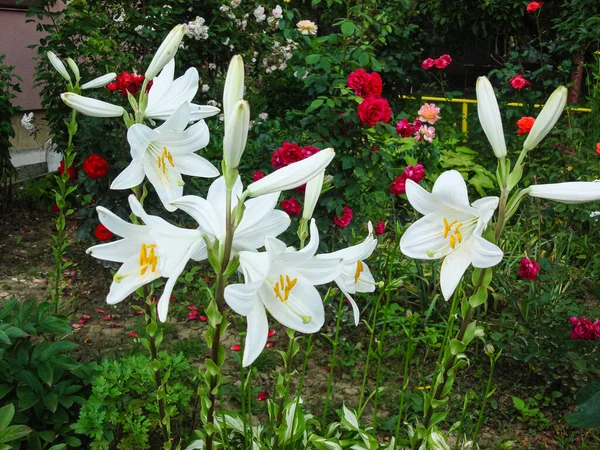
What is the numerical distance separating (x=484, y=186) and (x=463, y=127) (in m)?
1.79

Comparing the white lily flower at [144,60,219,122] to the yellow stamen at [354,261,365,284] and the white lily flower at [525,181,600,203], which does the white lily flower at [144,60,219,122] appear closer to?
the yellow stamen at [354,261,365,284]

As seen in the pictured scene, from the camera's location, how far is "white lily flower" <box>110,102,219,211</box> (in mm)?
1461

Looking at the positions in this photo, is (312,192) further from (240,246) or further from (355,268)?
(240,246)

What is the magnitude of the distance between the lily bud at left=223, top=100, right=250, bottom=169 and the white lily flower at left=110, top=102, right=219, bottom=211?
41cm

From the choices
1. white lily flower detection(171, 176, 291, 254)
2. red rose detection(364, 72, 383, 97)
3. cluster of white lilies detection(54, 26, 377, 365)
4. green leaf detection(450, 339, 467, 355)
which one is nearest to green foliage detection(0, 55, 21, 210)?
red rose detection(364, 72, 383, 97)

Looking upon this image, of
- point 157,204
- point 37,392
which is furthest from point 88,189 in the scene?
point 37,392

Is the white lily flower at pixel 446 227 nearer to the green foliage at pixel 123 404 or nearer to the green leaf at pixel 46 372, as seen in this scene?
the green foliage at pixel 123 404

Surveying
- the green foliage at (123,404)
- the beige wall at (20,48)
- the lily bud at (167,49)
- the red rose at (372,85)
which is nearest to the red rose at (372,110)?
the red rose at (372,85)

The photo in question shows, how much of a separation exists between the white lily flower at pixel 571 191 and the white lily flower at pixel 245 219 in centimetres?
51

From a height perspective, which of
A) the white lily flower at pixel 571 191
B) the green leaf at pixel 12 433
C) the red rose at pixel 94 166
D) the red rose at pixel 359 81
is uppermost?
the white lily flower at pixel 571 191

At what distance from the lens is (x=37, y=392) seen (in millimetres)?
2082

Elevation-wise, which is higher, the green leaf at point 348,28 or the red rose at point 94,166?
the green leaf at point 348,28

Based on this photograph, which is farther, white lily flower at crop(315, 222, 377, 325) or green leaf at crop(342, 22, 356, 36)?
green leaf at crop(342, 22, 356, 36)

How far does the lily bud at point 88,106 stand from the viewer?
4.74ft
